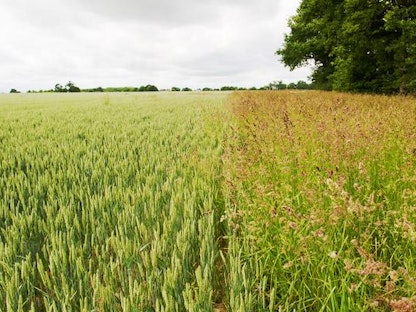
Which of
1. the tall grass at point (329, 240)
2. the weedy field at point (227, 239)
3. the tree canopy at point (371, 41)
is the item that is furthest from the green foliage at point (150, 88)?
the tall grass at point (329, 240)

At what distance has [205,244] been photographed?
200cm

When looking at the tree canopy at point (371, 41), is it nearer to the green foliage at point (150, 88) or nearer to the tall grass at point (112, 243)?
the tall grass at point (112, 243)

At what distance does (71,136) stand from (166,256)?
5.59m

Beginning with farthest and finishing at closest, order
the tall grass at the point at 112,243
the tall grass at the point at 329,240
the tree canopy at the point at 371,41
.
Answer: the tree canopy at the point at 371,41
the tall grass at the point at 112,243
the tall grass at the point at 329,240

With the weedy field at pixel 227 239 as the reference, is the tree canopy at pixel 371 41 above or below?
above

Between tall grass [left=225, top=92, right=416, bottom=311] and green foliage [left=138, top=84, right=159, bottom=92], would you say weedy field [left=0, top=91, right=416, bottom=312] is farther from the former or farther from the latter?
green foliage [left=138, top=84, right=159, bottom=92]

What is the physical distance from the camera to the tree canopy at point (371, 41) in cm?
1309

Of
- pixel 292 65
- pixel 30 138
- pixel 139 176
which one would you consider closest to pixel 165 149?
pixel 139 176

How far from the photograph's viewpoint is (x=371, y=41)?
14766 millimetres

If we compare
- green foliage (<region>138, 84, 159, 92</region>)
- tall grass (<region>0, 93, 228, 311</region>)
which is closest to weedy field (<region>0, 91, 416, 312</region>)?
tall grass (<region>0, 93, 228, 311</region>)

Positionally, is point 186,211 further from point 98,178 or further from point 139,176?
point 98,178

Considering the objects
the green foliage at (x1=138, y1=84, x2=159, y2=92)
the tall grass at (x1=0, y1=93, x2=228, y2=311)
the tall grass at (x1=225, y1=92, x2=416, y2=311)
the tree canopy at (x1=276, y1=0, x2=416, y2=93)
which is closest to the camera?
the tall grass at (x1=225, y1=92, x2=416, y2=311)

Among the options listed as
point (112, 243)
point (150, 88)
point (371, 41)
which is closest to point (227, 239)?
point (112, 243)

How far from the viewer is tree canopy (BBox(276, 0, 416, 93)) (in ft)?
42.9
